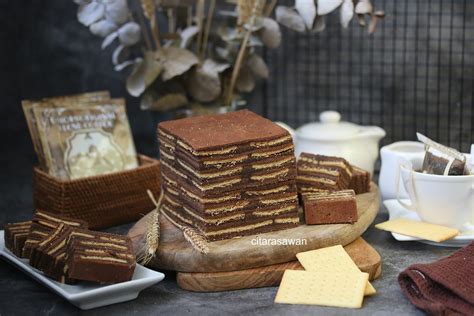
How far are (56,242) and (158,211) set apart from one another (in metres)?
0.37

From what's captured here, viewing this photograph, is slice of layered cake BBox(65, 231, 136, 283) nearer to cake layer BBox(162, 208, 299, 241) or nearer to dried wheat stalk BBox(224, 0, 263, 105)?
cake layer BBox(162, 208, 299, 241)

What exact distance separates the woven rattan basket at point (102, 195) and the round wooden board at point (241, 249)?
22 cm

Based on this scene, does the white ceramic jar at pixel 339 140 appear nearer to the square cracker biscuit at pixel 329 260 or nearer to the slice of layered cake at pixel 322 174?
the slice of layered cake at pixel 322 174

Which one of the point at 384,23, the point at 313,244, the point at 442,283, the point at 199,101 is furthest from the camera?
the point at 384,23

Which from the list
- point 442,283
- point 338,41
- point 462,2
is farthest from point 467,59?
point 442,283

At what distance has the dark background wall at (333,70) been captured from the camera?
8.76 feet

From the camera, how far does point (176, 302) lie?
5.63 ft

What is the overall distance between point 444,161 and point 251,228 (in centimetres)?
48

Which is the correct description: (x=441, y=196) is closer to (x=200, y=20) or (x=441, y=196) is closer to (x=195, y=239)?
(x=195, y=239)

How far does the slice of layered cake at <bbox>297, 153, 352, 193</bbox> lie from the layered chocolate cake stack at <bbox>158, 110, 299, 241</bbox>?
117 mm

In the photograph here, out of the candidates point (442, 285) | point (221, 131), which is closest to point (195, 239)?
point (221, 131)

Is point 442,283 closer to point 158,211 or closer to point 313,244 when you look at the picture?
point 313,244

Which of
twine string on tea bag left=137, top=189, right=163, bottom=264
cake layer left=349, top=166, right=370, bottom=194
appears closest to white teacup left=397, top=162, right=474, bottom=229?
cake layer left=349, top=166, right=370, bottom=194

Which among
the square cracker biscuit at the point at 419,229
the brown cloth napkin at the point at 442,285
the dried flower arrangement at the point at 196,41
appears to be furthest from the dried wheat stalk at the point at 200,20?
the brown cloth napkin at the point at 442,285
